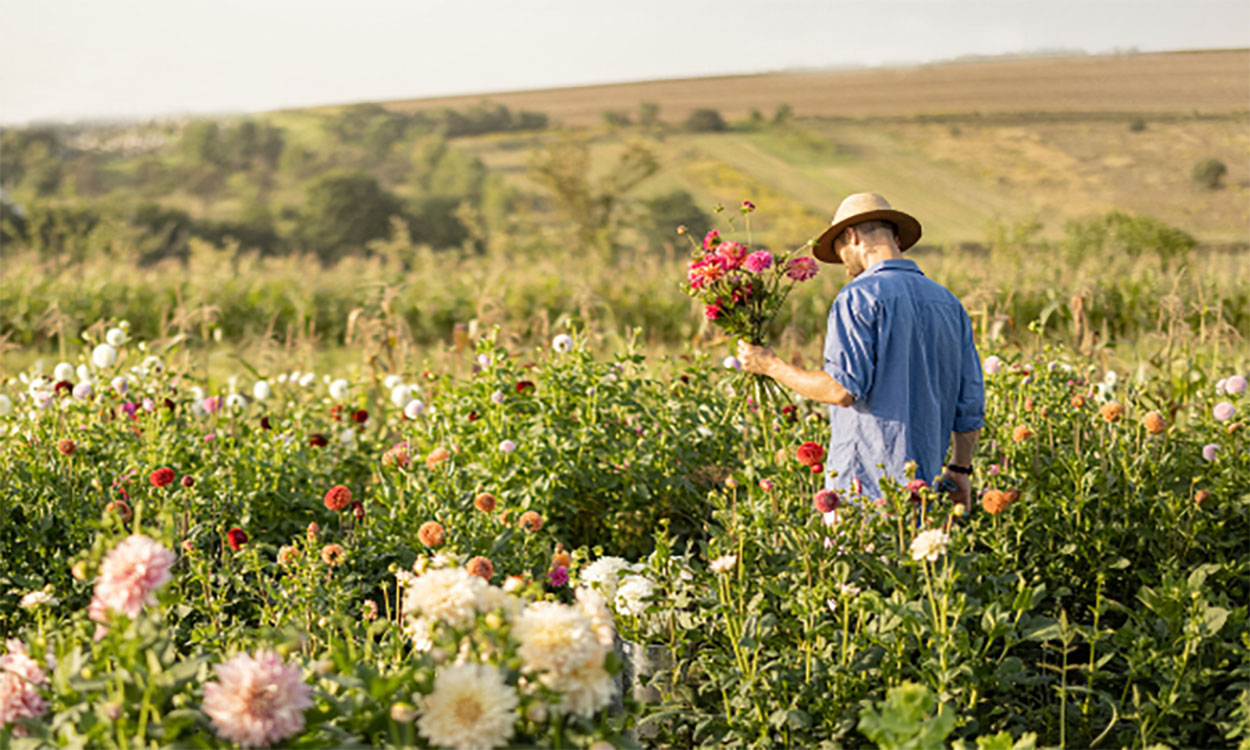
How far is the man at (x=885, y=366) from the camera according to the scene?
2980mm

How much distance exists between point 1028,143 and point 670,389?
135 feet

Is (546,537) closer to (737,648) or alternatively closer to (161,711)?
(737,648)

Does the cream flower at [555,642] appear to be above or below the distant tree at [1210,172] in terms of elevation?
above

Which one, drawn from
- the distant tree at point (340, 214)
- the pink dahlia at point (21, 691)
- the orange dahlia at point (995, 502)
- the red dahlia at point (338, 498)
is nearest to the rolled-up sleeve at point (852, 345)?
the orange dahlia at point (995, 502)

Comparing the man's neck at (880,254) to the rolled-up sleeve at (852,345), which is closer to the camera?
the rolled-up sleeve at (852,345)

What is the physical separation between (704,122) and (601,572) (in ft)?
150

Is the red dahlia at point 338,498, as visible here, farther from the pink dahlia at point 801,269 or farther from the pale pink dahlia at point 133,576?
the pink dahlia at point 801,269

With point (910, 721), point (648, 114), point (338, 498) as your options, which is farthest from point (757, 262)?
point (648, 114)

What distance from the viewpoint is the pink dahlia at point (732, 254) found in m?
3.21

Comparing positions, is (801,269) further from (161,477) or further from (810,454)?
(161,477)

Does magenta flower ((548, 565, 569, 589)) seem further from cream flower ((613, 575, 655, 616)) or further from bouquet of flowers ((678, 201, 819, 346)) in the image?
bouquet of flowers ((678, 201, 819, 346))

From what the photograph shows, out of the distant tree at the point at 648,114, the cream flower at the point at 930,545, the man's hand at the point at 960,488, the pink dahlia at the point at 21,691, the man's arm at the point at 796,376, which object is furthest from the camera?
the distant tree at the point at 648,114

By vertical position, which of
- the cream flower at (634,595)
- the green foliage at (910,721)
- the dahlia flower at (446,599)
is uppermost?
the dahlia flower at (446,599)

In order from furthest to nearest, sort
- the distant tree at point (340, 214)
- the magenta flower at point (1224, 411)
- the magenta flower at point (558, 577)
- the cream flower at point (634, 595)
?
the distant tree at point (340, 214) < the magenta flower at point (1224, 411) < the cream flower at point (634, 595) < the magenta flower at point (558, 577)
